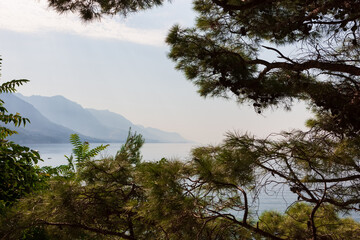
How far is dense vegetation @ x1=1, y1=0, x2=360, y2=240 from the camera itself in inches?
76.6

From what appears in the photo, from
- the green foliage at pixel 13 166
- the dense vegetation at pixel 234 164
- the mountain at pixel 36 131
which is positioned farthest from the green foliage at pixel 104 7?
the mountain at pixel 36 131

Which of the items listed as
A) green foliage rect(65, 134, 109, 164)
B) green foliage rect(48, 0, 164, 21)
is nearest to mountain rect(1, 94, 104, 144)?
green foliage rect(65, 134, 109, 164)

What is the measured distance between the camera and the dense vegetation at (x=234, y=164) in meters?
1.95

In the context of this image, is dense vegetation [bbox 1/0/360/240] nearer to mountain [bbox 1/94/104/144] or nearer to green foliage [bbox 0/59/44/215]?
green foliage [bbox 0/59/44/215]

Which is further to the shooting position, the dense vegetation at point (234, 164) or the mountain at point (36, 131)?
the mountain at point (36, 131)

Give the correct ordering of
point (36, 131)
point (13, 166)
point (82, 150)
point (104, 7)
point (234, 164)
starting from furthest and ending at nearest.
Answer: point (36, 131), point (82, 150), point (104, 7), point (13, 166), point (234, 164)

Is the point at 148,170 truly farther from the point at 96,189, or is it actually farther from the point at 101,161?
the point at 101,161

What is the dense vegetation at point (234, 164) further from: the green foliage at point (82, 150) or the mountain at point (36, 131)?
the mountain at point (36, 131)

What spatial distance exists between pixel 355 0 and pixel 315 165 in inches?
47.1

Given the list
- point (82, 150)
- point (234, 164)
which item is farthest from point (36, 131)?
point (234, 164)

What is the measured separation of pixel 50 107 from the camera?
130 meters

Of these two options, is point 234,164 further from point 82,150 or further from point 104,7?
point 82,150

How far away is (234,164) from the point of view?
1.81 meters

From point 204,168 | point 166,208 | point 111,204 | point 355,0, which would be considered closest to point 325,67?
point 355,0
